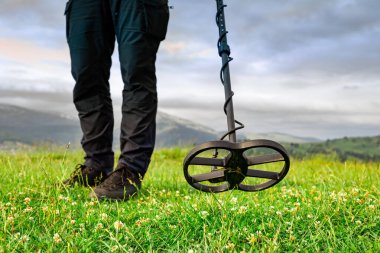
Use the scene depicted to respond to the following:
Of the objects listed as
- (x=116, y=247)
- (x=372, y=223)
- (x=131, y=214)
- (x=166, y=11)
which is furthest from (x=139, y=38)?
(x=372, y=223)

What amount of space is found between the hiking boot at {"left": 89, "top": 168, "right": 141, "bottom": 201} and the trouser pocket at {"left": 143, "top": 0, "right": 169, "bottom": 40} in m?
1.42

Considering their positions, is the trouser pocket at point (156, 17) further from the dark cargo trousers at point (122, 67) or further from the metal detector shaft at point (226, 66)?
the metal detector shaft at point (226, 66)

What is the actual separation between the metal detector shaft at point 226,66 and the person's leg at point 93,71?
59.1 inches

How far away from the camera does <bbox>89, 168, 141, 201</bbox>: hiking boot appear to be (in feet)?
13.5

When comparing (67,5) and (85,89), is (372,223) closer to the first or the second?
(85,89)

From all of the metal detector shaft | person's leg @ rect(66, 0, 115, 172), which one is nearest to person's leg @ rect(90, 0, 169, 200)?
person's leg @ rect(66, 0, 115, 172)

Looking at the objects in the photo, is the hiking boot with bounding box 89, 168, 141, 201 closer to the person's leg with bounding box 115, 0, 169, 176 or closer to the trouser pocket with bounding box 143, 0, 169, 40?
the person's leg with bounding box 115, 0, 169, 176

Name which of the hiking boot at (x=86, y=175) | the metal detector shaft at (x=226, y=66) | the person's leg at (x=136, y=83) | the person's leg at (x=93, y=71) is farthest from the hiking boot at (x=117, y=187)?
the metal detector shaft at (x=226, y=66)

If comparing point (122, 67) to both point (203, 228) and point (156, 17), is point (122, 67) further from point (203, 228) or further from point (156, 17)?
point (203, 228)

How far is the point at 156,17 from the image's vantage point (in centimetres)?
424

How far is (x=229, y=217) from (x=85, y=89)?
2.54m

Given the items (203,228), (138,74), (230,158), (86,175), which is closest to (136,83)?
(138,74)

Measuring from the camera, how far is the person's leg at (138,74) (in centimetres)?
416

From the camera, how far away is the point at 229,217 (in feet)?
9.47
